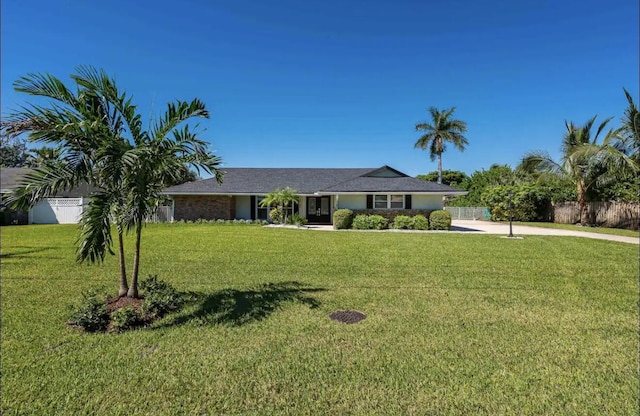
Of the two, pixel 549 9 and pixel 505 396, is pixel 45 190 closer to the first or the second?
pixel 505 396

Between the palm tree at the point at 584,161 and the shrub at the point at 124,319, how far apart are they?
22668 mm

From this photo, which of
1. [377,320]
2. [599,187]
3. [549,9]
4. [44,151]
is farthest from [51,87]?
[599,187]

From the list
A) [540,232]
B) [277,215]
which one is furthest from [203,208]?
[540,232]

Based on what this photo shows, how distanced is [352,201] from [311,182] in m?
5.76

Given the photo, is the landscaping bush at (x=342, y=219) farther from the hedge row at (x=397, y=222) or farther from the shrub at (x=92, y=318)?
the shrub at (x=92, y=318)

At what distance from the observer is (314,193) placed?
22453 mm

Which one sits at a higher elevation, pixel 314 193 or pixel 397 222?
pixel 314 193

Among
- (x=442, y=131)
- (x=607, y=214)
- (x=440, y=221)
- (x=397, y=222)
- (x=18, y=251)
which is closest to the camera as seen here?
(x=18, y=251)

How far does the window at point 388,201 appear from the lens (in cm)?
2056

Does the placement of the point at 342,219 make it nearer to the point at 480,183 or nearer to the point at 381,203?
the point at 381,203

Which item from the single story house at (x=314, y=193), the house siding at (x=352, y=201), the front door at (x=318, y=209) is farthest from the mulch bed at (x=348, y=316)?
the front door at (x=318, y=209)

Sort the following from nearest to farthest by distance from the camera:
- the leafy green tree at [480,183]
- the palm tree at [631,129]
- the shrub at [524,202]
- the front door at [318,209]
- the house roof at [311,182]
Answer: the palm tree at [631,129]
the house roof at [311,182]
the front door at [318,209]
the shrub at [524,202]
the leafy green tree at [480,183]

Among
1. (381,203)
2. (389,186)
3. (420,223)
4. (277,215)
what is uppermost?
Result: (389,186)

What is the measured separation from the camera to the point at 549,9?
1134cm
